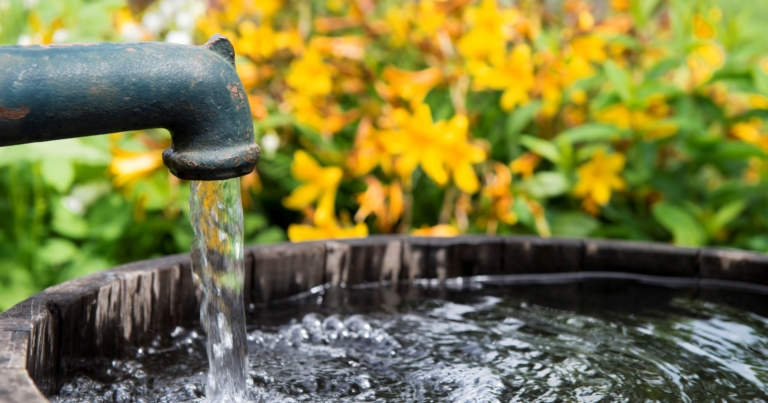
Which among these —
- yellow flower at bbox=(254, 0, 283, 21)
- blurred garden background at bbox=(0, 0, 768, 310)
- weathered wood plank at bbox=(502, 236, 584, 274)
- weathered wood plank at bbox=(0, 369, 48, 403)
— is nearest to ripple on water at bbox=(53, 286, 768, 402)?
weathered wood plank at bbox=(502, 236, 584, 274)

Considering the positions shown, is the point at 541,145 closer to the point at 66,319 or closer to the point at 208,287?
the point at 208,287

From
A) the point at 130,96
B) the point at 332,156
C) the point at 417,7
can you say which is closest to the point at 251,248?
the point at 130,96

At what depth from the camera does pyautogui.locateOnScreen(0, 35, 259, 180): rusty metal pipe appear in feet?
2.87

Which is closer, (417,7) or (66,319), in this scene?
(66,319)

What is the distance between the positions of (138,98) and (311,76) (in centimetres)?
180

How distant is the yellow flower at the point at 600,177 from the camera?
2.50 meters

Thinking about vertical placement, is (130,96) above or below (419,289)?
above

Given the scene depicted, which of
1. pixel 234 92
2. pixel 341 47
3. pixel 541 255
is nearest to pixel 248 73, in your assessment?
pixel 341 47

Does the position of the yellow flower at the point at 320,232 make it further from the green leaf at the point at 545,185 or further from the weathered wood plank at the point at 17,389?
the weathered wood plank at the point at 17,389

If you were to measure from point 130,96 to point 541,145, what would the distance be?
174 centimetres

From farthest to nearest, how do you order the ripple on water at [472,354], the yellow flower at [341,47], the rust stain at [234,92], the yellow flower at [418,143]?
the yellow flower at [341,47]
the yellow flower at [418,143]
the ripple on water at [472,354]
the rust stain at [234,92]

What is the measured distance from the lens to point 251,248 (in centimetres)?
160

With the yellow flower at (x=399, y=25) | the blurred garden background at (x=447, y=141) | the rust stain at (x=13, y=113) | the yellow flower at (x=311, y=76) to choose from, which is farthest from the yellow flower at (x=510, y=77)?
the rust stain at (x=13, y=113)

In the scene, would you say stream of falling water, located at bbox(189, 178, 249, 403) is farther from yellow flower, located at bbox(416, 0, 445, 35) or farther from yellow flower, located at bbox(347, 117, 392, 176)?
yellow flower, located at bbox(416, 0, 445, 35)
